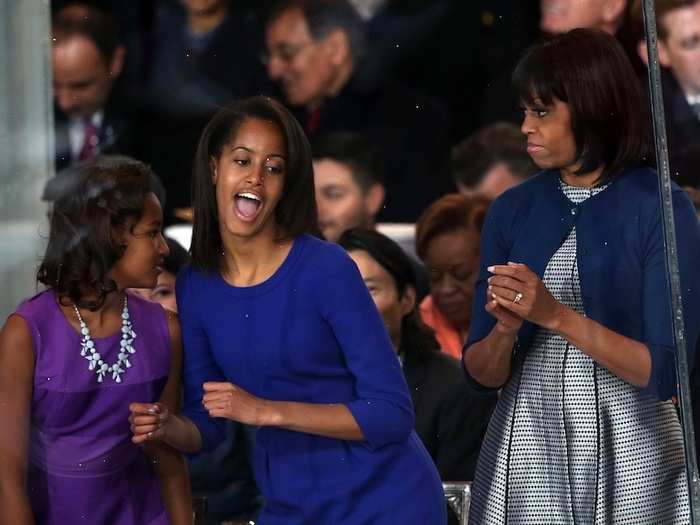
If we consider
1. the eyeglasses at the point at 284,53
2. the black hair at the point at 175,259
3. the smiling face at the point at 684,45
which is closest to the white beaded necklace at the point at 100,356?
the black hair at the point at 175,259

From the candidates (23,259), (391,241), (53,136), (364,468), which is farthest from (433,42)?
(364,468)

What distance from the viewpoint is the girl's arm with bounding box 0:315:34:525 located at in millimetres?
1782

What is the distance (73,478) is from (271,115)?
586 millimetres

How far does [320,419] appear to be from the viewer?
177cm

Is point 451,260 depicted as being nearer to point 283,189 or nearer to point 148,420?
point 283,189

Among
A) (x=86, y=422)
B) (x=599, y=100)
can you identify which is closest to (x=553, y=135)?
(x=599, y=100)

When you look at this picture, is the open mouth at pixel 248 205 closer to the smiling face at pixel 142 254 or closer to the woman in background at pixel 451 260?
the smiling face at pixel 142 254

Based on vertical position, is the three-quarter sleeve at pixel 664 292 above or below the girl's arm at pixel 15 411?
above

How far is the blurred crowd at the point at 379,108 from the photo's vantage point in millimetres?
2090

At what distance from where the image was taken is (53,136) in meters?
2.36

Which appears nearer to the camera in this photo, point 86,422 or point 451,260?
point 86,422

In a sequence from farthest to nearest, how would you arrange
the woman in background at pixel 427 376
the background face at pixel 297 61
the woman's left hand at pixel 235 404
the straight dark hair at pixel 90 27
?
the straight dark hair at pixel 90 27, the background face at pixel 297 61, the woman in background at pixel 427 376, the woman's left hand at pixel 235 404

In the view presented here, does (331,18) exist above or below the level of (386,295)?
above

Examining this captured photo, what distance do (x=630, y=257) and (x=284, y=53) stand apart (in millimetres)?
770
